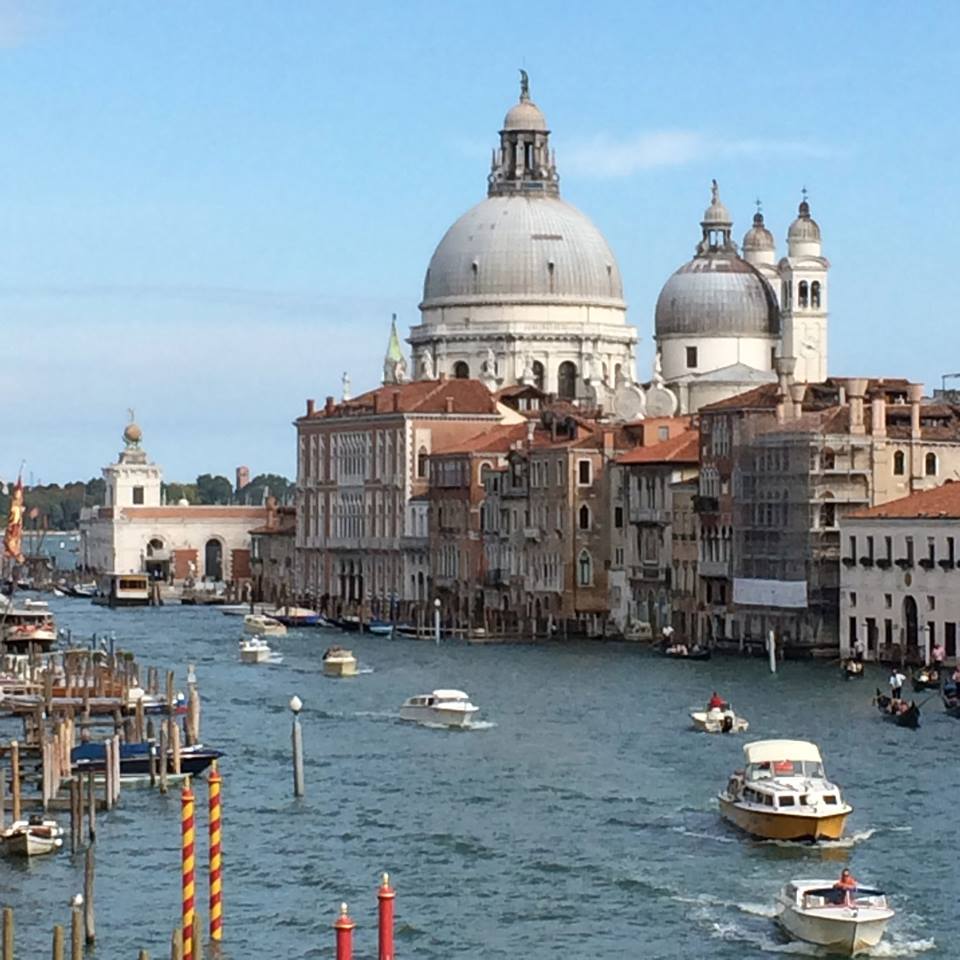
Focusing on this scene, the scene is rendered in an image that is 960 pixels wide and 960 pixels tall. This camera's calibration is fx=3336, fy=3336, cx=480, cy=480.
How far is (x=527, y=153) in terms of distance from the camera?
11762cm

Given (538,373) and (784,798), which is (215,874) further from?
(538,373)

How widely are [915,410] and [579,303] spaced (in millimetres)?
42741

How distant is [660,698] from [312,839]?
21072 mm

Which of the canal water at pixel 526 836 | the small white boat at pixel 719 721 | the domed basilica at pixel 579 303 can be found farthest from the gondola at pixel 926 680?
the domed basilica at pixel 579 303

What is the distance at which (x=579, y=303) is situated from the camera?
11475cm

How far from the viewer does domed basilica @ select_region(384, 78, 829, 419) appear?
355 feet

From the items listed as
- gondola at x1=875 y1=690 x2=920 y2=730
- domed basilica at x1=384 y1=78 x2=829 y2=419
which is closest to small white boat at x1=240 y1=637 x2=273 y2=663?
gondola at x1=875 y1=690 x2=920 y2=730

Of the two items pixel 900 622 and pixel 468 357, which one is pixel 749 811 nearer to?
pixel 900 622

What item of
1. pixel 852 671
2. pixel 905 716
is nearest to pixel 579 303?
pixel 852 671

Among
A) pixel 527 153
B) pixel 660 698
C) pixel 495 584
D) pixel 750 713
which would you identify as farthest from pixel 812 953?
pixel 527 153

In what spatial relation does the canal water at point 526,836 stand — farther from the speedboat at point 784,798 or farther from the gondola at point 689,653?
the gondola at point 689,653

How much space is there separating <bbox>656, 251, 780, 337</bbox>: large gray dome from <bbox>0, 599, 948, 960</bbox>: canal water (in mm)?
48862

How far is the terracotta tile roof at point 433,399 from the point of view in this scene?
10141 centimetres

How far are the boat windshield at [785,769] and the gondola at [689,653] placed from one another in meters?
30.6
